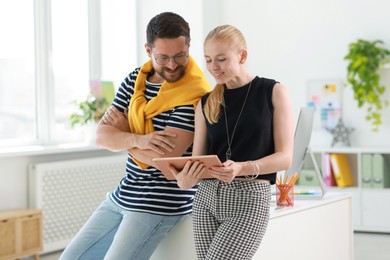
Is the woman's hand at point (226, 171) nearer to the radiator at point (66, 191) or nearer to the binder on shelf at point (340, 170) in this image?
the radiator at point (66, 191)

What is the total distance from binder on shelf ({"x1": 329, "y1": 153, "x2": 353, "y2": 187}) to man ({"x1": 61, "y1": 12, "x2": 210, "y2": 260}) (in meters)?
3.25

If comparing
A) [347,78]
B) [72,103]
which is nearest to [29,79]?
[72,103]

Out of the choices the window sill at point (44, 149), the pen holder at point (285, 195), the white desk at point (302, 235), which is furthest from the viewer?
the window sill at point (44, 149)

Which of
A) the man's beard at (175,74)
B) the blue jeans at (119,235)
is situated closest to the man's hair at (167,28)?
the man's beard at (175,74)

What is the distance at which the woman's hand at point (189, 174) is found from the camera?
2.11 metres

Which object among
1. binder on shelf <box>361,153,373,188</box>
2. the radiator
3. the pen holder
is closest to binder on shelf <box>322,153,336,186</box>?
binder on shelf <box>361,153,373,188</box>

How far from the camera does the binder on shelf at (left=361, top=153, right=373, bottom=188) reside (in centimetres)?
537

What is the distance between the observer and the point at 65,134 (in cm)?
526

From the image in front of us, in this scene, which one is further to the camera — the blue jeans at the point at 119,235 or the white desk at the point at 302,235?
the white desk at the point at 302,235

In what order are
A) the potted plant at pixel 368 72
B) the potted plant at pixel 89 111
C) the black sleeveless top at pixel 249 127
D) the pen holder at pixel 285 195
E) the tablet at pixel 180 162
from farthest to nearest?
1. the potted plant at pixel 368 72
2. the potted plant at pixel 89 111
3. the pen holder at pixel 285 195
4. the black sleeveless top at pixel 249 127
5. the tablet at pixel 180 162

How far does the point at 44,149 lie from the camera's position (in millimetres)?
4750

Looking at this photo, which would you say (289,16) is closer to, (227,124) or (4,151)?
(4,151)

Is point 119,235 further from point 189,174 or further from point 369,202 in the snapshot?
point 369,202

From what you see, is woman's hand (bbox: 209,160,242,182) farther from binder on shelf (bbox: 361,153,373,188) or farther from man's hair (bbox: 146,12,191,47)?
binder on shelf (bbox: 361,153,373,188)
